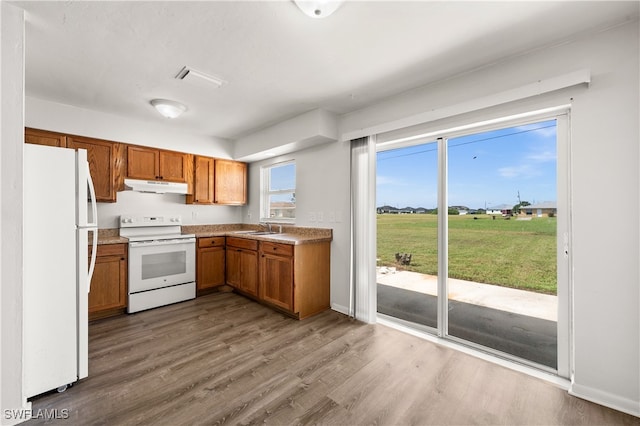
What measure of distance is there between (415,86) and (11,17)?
3.02 meters

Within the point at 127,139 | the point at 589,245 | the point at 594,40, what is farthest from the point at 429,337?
the point at 127,139

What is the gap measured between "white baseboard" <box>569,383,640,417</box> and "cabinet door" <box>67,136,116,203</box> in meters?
4.98

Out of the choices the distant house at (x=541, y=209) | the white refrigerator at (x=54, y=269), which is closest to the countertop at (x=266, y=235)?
the white refrigerator at (x=54, y=269)

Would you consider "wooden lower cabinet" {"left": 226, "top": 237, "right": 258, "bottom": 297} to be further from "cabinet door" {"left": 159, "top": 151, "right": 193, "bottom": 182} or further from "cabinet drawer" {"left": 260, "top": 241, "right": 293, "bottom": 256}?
"cabinet door" {"left": 159, "top": 151, "right": 193, "bottom": 182}

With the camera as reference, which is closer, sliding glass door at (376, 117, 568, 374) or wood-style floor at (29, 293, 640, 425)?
wood-style floor at (29, 293, 640, 425)

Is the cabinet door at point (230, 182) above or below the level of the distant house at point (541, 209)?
above

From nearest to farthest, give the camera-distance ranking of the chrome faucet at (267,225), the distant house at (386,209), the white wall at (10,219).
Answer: the white wall at (10,219) < the distant house at (386,209) < the chrome faucet at (267,225)

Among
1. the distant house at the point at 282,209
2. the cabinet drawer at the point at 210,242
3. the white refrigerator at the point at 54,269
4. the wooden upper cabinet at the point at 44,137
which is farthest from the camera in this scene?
the distant house at the point at 282,209

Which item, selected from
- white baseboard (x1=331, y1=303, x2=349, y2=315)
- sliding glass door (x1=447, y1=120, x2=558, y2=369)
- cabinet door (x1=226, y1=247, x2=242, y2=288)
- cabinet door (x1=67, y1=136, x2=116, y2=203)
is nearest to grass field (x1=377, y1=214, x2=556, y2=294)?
sliding glass door (x1=447, y1=120, x2=558, y2=369)

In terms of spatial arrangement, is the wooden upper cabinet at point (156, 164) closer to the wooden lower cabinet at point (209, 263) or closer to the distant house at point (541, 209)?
the wooden lower cabinet at point (209, 263)

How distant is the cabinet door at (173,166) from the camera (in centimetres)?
395

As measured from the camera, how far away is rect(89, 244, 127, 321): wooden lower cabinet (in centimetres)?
313

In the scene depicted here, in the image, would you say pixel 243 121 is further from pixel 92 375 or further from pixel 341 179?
pixel 92 375

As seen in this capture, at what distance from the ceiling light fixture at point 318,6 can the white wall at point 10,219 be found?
1740 millimetres
